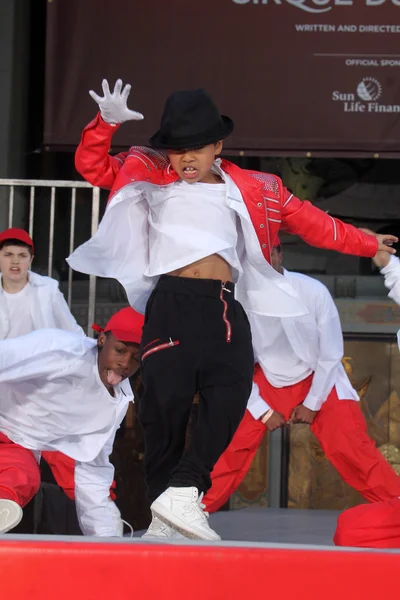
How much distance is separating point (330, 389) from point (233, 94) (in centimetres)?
189

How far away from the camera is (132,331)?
4.18m

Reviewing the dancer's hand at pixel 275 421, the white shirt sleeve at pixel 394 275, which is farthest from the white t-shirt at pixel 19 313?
the white shirt sleeve at pixel 394 275

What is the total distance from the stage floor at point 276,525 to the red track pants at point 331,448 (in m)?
0.24

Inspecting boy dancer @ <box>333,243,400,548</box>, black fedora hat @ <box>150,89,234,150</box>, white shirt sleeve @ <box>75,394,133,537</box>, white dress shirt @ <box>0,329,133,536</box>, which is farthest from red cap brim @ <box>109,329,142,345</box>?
boy dancer @ <box>333,243,400,548</box>

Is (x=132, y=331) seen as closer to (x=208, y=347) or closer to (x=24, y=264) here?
(x=208, y=347)

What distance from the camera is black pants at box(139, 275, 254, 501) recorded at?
10.9ft

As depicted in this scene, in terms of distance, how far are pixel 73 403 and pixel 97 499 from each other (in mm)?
436

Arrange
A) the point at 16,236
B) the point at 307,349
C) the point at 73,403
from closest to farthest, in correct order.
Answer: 1. the point at 73,403
2. the point at 307,349
3. the point at 16,236

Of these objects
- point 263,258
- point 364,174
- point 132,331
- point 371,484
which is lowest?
point 371,484

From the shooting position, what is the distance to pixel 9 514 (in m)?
3.65

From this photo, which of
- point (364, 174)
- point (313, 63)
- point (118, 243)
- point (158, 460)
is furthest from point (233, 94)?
point (158, 460)

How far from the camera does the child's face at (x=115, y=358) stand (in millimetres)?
4195

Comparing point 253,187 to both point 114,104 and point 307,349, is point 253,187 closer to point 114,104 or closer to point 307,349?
point 114,104

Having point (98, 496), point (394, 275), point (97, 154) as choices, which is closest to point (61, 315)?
point (98, 496)
